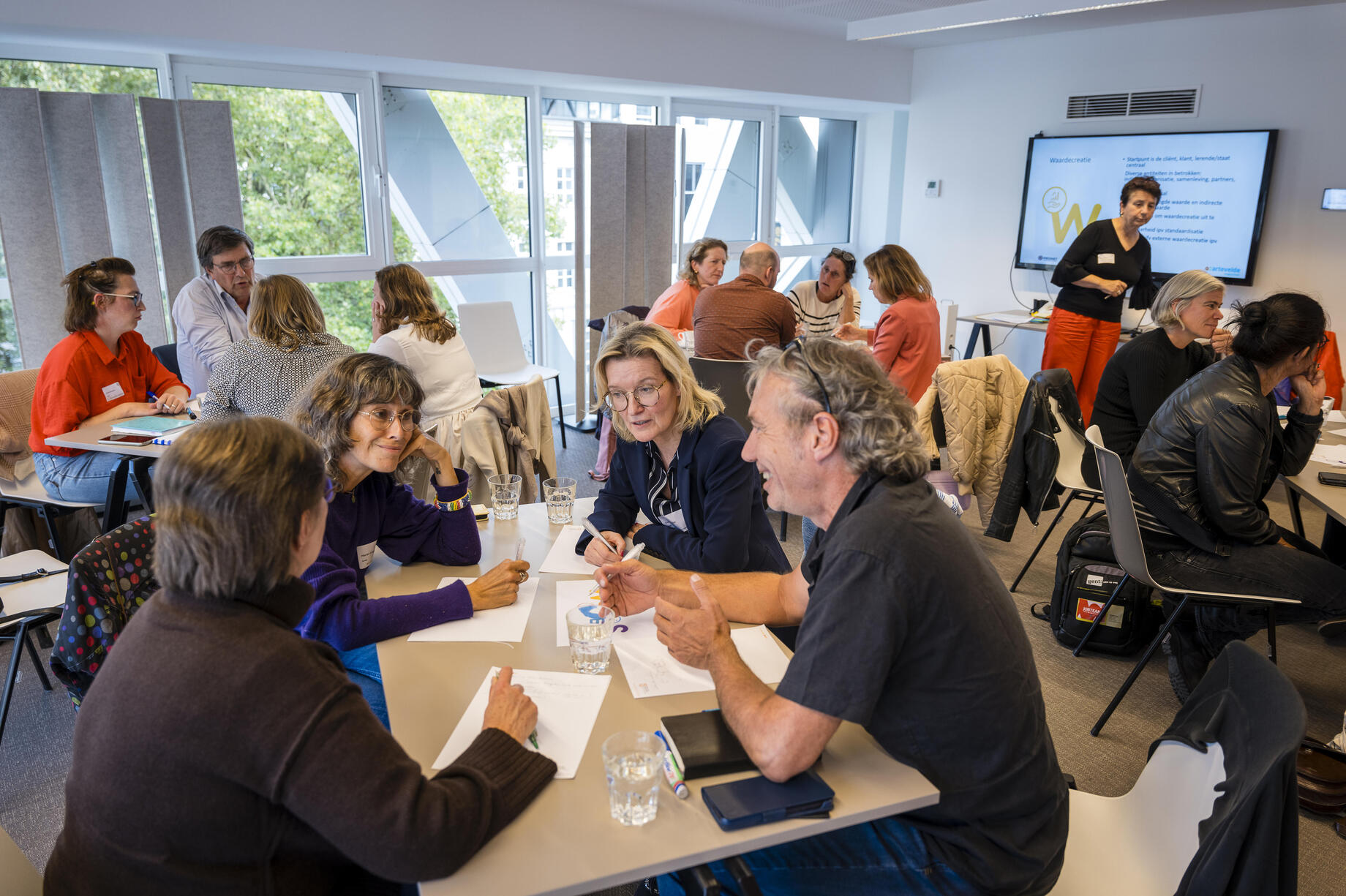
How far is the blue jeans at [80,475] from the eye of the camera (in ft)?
10.3

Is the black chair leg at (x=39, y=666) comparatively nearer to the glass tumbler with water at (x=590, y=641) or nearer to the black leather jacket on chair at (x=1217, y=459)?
the glass tumbler with water at (x=590, y=641)

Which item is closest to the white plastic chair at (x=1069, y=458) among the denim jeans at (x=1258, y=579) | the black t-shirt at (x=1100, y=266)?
the denim jeans at (x=1258, y=579)

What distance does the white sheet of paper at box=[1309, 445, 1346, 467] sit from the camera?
115 inches

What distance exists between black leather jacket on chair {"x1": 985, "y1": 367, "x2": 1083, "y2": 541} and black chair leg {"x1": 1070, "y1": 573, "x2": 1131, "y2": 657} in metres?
0.54

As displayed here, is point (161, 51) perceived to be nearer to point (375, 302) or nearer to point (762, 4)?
point (375, 302)

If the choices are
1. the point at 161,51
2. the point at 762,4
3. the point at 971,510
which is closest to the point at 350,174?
the point at 161,51

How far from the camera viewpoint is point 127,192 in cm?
425

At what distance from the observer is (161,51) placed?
425 cm

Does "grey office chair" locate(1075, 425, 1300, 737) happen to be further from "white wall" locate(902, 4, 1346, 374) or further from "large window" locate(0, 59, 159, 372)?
"large window" locate(0, 59, 159, 372)

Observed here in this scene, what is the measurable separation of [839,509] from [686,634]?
1.17 feet

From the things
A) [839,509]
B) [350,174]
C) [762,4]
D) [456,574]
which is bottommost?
[456,574]

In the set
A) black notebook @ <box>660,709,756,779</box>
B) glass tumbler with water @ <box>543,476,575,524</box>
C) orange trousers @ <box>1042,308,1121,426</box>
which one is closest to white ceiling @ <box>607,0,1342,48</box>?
orange trousers @ <box>1042,308,1121,426</box>

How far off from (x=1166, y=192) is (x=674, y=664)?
5.86 metres

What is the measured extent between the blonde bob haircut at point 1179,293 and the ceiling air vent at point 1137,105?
301 cm
